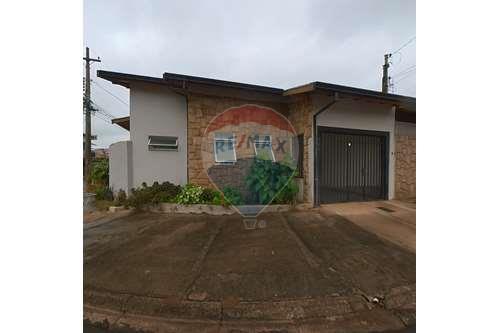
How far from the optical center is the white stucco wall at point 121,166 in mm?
6105

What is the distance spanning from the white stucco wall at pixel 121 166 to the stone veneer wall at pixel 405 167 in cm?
794

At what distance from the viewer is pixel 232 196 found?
584 cm

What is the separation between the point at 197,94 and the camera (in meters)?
6.38

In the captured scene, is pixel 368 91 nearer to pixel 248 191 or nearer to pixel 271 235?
pixel 248 191

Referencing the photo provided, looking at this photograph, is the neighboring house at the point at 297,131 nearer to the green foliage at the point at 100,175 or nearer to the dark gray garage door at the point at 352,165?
the dark gray garage door at the point at 352,165

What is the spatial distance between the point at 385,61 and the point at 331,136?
35.5ft

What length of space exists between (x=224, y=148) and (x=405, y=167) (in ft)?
19.0

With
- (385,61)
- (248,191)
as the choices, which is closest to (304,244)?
(248,191)

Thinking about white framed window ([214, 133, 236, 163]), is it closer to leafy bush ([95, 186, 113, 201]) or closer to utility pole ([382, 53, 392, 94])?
leafy bush ([95, 186, 113, 201])

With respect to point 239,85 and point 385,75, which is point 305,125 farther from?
point 385,75

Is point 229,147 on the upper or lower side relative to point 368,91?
lower

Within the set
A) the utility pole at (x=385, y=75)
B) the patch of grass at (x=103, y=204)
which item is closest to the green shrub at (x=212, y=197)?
the patch of grass at (x=103, y=204)

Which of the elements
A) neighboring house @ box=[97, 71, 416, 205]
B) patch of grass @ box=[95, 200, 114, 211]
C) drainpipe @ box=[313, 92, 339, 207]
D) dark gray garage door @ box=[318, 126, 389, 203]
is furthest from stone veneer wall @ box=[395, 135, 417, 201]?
patch of grass @ box=[95, 200, 114, 211]

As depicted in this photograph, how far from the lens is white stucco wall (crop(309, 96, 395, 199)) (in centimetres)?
610
